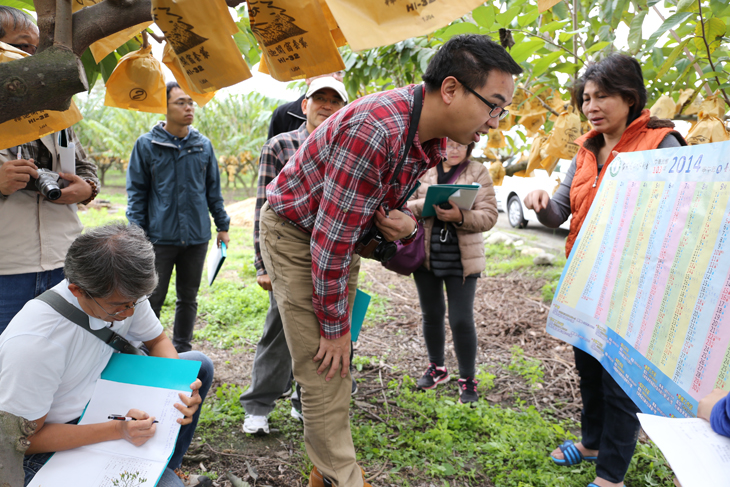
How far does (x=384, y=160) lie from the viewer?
1.38 m

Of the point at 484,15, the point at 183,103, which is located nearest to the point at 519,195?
the point at 183,103

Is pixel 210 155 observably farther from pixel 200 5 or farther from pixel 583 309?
pixel 583 309

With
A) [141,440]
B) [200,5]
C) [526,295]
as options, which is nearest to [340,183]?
[200,5]

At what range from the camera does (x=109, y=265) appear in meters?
1.34

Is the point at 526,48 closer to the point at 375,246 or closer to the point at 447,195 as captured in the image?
the point at 447,195

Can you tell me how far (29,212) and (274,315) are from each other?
1150 mm

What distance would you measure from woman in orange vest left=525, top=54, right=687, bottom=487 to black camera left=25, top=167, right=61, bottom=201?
2.01 metres

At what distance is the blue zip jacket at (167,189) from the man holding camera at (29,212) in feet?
3.44

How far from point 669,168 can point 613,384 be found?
2.85 feet

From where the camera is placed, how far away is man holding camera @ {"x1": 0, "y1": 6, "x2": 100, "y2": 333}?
1.76 metres

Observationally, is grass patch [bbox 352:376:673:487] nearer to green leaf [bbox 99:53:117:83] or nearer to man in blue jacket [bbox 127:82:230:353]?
man in blue jacket [bbox 127:82:230:353]

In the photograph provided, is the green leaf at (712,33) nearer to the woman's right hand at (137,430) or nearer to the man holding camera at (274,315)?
the man holding camera at (274,315)

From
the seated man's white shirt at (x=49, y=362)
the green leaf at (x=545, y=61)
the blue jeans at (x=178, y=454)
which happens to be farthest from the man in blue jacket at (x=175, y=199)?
the green leaf at (x=545, y=61)

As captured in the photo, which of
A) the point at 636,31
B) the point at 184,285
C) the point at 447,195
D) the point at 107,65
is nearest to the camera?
the point at 107,65
